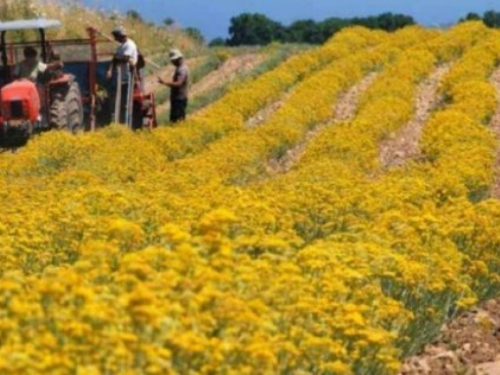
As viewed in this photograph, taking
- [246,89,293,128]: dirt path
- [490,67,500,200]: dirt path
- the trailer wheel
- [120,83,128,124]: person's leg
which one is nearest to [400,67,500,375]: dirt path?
[490,67,500,200]: dirt path

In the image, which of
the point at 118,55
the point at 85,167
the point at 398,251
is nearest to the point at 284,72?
the point at 118,55

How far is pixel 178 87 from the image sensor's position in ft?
76.3

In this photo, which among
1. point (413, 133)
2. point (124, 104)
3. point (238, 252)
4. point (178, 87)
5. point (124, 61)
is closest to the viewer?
point (238, 252)

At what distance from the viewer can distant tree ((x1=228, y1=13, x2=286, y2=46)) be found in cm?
4903

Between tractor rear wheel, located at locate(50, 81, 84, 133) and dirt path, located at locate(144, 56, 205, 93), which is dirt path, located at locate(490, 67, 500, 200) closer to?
tractor rear wheel, located at locate(50, 81, 84, 133)

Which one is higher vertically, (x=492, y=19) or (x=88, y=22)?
(x=492, y=19)

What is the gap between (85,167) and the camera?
664 inches

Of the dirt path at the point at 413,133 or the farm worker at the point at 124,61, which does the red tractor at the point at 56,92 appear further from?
the dirt path at the point at 413,133

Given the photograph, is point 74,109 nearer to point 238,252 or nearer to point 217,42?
point 238,252

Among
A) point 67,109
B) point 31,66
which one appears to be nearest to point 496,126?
point 67,109

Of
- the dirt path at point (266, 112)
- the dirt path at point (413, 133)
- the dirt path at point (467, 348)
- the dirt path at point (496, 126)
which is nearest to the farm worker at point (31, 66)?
the dirt path at point (413, 133)

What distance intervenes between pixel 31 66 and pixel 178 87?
3.23 m

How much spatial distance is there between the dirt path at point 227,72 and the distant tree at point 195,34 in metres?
11.9

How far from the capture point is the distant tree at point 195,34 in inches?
1997
